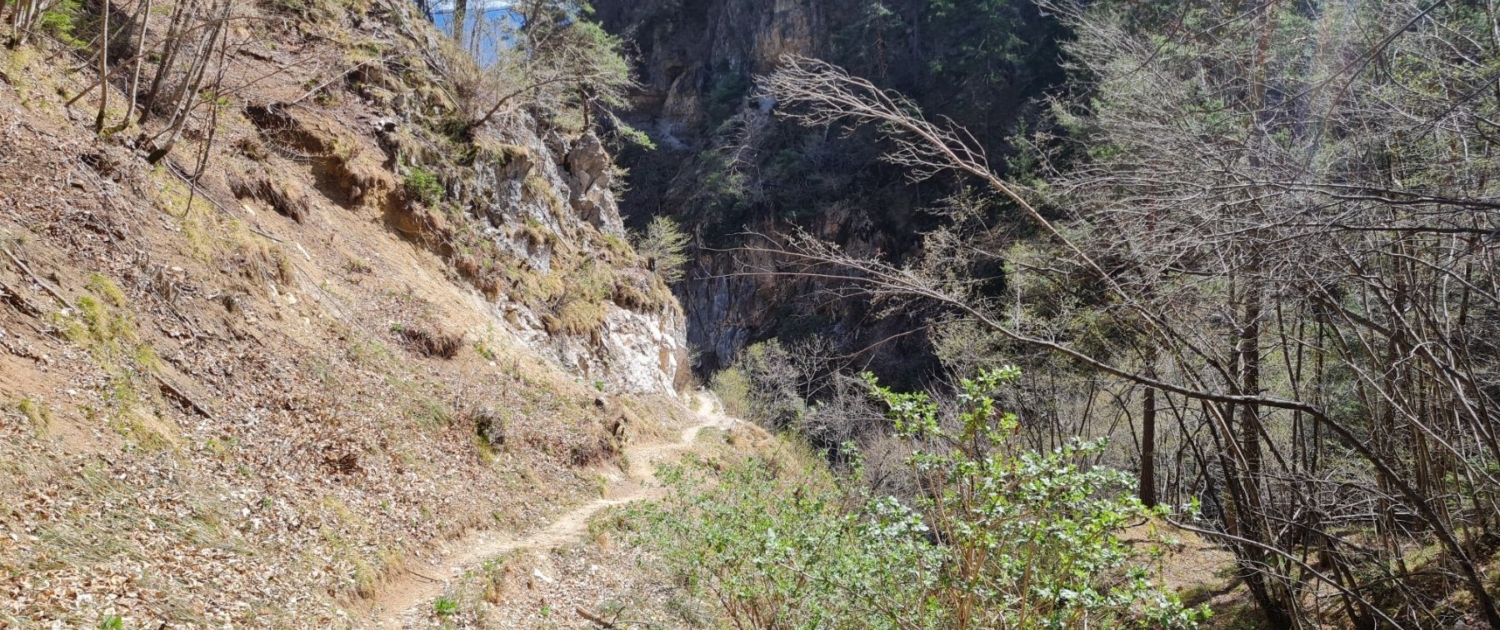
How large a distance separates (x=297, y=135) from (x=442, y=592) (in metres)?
9.61

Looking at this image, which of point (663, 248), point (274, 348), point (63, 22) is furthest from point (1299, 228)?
point (663, 248)

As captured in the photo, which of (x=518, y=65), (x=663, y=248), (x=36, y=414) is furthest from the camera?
(x=663, y=248)

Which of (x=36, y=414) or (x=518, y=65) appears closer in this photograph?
(x=36, y=414)

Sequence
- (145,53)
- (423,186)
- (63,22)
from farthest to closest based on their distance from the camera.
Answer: (423,186), (145,53), (63,22)

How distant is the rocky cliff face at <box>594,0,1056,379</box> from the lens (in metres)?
36.2

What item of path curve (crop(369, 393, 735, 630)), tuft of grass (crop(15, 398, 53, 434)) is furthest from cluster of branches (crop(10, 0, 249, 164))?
path curve (crop(369, 393, 735, 630))

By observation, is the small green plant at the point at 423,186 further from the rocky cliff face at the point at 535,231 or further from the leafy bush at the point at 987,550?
the leafy bush at the point at 987,550

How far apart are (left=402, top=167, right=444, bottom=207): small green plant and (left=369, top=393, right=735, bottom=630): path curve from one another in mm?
6282

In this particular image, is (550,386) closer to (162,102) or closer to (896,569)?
(162,102)


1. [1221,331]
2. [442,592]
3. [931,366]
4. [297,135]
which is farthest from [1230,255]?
[931,366]

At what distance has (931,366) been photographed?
31.4 meters

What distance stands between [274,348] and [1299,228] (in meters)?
9.29

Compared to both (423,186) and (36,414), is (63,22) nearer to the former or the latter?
(423,186)

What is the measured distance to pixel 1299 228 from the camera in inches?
119
